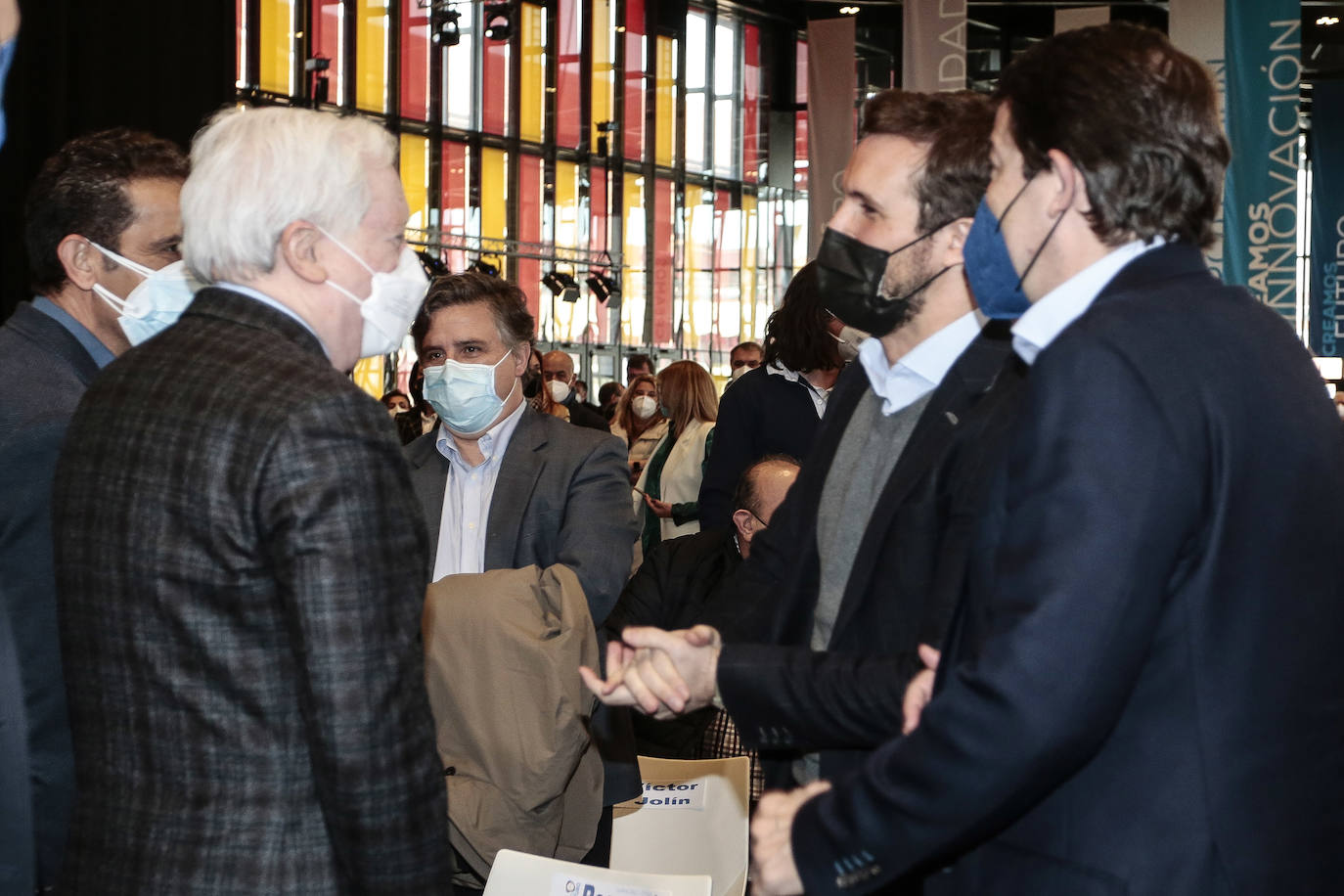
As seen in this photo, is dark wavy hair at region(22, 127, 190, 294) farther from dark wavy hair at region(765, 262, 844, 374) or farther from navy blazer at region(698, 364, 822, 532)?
navy blazer at region(698, 364, 822, 532)

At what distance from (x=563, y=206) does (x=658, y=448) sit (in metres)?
14.3

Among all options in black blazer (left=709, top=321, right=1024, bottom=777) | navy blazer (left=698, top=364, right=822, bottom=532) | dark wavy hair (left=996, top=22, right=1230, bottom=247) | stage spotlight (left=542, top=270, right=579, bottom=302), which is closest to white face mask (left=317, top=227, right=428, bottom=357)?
black blazer (left=709, top=321, right=1024, bottom=777)

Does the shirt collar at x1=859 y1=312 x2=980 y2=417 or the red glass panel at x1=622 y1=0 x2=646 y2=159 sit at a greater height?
the red glass panel at x1=622 y1=0 x2=646 y2=159

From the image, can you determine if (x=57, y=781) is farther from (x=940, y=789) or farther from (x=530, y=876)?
(x=940, y=789)

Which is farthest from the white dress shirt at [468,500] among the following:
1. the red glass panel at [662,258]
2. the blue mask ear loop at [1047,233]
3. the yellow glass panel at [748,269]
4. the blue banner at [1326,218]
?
the yellow glass panel at [748,269]

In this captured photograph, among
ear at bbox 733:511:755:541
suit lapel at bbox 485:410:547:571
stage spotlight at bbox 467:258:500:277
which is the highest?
stage spotlight at bbox 467:258:500:277

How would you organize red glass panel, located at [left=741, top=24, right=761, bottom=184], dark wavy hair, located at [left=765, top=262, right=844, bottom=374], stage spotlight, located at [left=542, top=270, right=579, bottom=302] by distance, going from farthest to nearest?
red glass panel, located at [left=741, top=24, right=761, bottom=184], stage spotlight, located at [left=542, top=270, right=579, bottom=302], dark wavy hair, located at [left=765, top=262, right=844, bottom=374]

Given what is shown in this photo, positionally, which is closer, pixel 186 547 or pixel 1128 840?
pixel 1128 840

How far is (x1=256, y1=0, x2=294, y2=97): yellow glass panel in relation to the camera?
16406 mm

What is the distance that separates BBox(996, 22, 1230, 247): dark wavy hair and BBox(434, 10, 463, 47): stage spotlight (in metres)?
16.0

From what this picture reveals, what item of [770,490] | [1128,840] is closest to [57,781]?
[1128,840]

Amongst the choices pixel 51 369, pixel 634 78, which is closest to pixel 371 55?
pixel 634 78

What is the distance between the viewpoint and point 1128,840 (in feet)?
4.20

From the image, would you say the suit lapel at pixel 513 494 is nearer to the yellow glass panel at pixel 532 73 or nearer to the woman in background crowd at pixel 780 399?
the woman in background crowd at pixel 780 399
